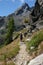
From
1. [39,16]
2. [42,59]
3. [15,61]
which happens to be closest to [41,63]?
[42,59]

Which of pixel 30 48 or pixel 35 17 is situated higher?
pixel 35 17

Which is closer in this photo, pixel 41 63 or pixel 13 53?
A: pixel 41 63

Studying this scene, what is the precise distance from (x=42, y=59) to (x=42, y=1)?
77.7 meters

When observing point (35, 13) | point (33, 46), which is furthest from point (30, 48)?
point (35, 13)

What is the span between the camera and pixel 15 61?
104 ft

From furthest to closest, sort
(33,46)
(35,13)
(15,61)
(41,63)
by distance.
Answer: (35,13), (33,46), (15,61), (41,63)

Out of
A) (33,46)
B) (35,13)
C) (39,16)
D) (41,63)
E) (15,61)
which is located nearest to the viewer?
(41,63)

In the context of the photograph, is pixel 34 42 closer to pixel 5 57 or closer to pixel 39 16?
pixel 5 57

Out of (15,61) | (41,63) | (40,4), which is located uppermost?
(40,4)

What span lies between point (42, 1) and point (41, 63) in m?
78.4

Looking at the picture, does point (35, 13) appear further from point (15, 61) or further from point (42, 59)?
point (42, 59)

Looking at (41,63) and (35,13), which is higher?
→ (35,13)

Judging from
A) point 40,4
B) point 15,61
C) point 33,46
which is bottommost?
point 15,61

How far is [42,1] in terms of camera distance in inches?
3890
